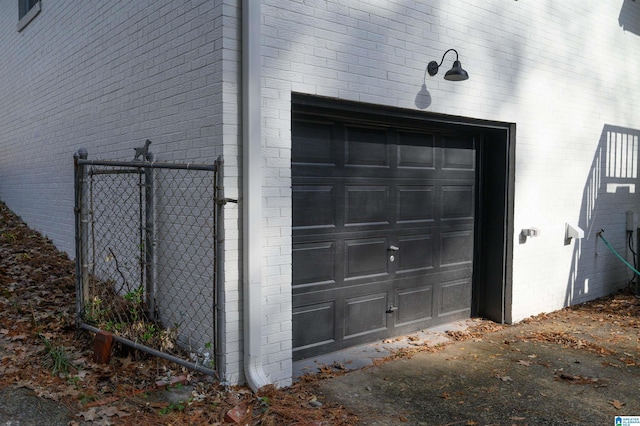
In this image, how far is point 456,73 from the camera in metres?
4.76

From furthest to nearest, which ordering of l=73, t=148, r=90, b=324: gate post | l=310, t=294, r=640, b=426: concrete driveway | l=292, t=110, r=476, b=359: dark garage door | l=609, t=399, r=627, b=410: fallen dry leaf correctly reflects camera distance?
l=292, t=110, r=476, b=359: dark garage door
l=73, t=148, r=90, b=324: gate post
l=609, t=399, r=627, b=410: fallen dry leaf
l=310, t=294, r=640, b=426: concrete driveway

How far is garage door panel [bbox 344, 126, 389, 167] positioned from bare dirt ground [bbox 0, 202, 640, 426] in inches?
71.9

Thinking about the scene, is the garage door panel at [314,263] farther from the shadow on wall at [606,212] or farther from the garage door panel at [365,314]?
the shadow on wall at [606,212]

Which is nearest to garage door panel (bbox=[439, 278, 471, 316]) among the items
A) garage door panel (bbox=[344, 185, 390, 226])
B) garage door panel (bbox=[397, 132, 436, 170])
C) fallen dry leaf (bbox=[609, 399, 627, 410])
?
garage door panel (bbox=[344, 185, 390, 226])

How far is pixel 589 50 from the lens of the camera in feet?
21.8

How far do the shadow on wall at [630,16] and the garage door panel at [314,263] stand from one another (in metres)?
5.63

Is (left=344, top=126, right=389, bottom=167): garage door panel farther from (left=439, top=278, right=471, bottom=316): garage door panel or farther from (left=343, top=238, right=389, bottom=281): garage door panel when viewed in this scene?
(left=439, top=278, right=471, bottom=316): garage door panel

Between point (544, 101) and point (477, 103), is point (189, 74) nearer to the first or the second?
point (477, 103)

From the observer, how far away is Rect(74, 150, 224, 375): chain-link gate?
381cm

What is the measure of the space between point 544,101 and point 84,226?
515 centimetres

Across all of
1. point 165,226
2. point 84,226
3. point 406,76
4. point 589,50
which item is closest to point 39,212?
point 84,226

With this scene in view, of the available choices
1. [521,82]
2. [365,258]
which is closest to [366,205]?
[365,258]

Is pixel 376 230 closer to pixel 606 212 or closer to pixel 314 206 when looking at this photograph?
pixel 314 206

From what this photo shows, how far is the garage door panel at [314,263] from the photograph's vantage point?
4.44 m
